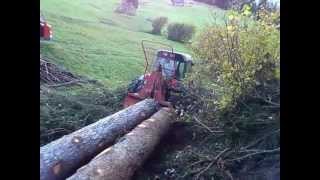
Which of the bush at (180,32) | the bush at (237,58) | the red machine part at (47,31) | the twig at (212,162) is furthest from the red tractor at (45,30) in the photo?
the twig at (212,162)

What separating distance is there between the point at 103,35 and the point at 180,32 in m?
0.34

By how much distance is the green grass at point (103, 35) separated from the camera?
7.20 ft

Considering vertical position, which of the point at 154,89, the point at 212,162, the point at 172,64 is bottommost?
the point at 212,162

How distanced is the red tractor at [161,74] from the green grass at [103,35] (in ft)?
0.10

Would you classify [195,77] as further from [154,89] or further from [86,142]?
[86,142]

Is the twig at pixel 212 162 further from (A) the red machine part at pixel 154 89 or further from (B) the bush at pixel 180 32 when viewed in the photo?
(B) the bush at pixel 180 32

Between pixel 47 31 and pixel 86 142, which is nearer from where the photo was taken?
pixel 86 142

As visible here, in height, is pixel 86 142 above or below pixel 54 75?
below

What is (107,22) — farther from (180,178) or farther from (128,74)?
(180,178)

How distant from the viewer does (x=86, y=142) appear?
207 centimetres

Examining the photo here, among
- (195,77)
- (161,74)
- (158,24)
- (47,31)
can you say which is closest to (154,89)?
(161,74)

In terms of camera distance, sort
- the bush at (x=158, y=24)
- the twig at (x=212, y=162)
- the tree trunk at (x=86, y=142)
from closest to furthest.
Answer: the tree trunk at (x=86, y=142) < the twig at (x=212, y=162) < the bush at (x=158, y=24)
